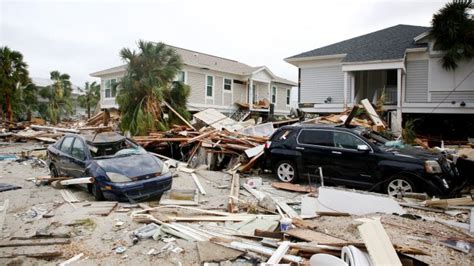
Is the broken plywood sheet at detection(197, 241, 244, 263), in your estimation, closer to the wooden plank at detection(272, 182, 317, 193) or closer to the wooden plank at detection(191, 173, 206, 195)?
the wooden plank at detection(191, 173, 206, 195)

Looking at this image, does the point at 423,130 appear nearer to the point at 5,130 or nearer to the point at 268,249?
the point at 268,249

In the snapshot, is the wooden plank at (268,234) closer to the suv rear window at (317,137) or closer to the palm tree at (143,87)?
the suv rear window at (317,137)

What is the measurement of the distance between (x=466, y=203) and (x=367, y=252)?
14.4ft

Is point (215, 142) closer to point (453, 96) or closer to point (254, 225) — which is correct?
point (254, 225)

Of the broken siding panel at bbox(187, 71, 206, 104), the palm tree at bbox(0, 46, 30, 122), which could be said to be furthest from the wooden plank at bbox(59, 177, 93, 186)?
the palm tree at bbox(0, 46, 30, 122)

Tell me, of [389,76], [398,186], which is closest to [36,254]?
[398,186]

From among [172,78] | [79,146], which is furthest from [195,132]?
[79,146]

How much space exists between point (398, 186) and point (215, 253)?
17.4ft

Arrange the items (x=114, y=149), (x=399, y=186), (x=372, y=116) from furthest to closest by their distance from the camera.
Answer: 1. (x=372, y=116)
2. (x=114, y=149)
3. (x=399, y=186)

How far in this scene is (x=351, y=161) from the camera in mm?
8148

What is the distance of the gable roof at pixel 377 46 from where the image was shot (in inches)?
650

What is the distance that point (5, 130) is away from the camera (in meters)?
24.4

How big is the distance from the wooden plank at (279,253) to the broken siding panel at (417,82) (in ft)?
51.5

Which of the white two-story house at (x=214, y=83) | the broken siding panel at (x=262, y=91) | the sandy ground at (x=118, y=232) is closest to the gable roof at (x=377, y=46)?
the white two-story house at (x=214, y=83)
